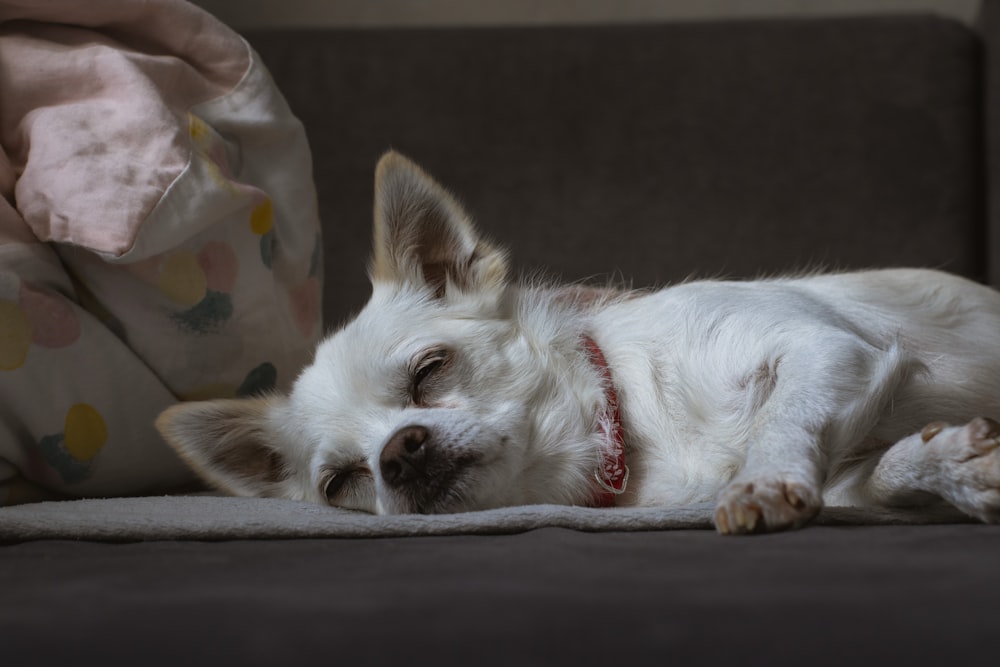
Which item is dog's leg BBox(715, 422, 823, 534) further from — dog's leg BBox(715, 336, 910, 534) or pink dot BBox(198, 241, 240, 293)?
pink dot BBox(198, 241, 240, 293)

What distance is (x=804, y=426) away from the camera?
44.7 inches

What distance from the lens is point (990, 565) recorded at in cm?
78

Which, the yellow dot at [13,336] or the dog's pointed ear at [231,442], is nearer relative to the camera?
the yellow dot at [13,336]

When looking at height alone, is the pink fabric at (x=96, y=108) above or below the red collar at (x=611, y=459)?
Result: above

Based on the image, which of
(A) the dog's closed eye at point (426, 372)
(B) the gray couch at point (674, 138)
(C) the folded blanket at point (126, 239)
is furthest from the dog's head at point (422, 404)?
(B) the gray couch at point (674, 138)

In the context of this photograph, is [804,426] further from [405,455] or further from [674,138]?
[674,138]

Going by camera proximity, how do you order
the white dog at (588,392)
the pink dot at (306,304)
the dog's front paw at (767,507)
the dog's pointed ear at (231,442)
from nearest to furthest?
the dog's front paw at (767,507) < the white dog at (588,392) < the dog's pointed ear at (231,442) < the pink dot at (306,304)

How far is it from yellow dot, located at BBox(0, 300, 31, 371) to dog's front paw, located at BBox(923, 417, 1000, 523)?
1.21 metres

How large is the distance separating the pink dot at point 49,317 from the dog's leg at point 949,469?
1.15 meters

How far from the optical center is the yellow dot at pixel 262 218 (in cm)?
161

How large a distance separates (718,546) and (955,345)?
839 millimetres

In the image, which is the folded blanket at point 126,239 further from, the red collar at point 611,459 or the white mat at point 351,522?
the red collar at point 611,459

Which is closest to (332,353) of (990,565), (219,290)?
(219,290)

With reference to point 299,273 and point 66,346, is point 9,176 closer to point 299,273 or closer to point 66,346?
point 66,346
